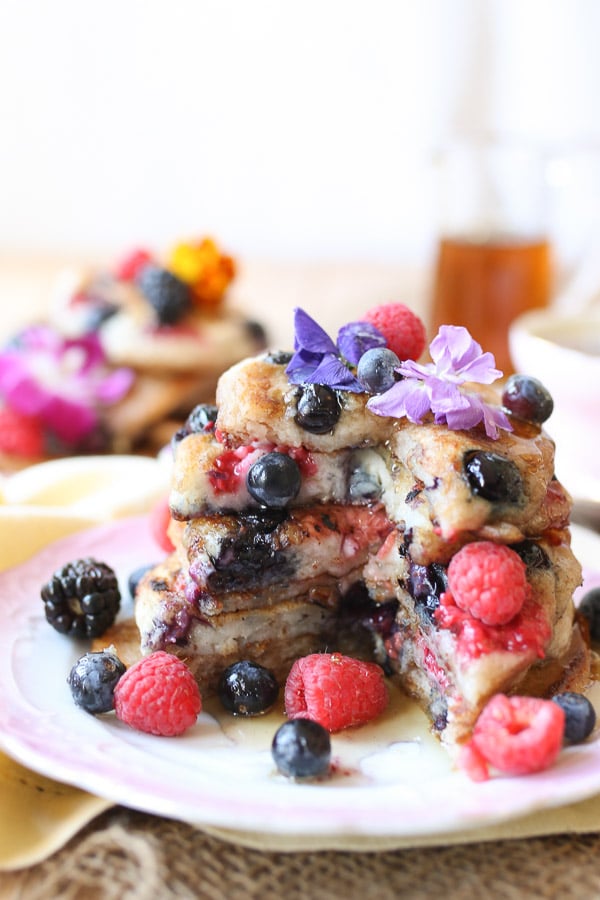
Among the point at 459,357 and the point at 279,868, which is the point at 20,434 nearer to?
the point at 459,357

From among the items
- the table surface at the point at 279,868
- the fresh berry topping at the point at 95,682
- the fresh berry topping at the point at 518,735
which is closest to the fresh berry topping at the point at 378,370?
the fresh berry topping at the point at 518,735

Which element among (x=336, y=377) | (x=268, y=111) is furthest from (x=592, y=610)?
(x=268, y=111)

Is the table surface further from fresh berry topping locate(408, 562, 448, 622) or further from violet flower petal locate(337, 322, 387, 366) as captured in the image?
violet flower petal locate(337, 322, 387, 366)

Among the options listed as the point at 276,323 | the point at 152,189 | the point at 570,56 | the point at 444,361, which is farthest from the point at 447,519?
the point at 152,189

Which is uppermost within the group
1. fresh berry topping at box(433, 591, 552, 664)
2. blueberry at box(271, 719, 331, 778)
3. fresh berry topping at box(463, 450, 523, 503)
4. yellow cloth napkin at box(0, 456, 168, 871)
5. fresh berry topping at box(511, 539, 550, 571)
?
fresh berry topping at box(463, 450, 523, 503)

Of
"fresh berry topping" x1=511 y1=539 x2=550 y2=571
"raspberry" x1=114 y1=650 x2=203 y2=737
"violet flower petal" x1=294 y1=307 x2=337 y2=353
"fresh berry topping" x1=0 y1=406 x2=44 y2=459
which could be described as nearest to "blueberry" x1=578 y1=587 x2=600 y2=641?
"fresh berry topping" x1=511 y1=539 x2=550 y2=571

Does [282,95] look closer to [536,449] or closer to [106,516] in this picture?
[106,516]
